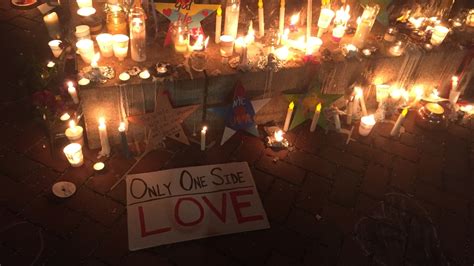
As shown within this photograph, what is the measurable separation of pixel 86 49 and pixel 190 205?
Answer: 179 cm

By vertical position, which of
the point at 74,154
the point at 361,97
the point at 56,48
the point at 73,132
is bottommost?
the point at 74,154

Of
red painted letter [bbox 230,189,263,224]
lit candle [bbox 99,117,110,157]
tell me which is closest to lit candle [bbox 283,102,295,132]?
red painted letter [bbox 230,189,263,224]

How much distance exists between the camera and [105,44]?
12.0 feet

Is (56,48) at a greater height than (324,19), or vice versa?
(324,19)

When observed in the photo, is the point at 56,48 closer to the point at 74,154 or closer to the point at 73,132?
the point at 73,132

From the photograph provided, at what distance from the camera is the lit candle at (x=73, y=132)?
3.59 metres

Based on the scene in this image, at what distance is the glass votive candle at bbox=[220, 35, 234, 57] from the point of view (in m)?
3.99

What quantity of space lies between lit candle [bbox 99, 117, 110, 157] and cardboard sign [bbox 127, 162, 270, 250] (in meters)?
0.42

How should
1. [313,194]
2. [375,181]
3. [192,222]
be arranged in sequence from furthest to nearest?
[375,181]
[313,194]
[192,222]

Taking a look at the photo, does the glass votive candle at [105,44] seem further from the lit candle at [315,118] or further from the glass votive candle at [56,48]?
the lit candle at [315,118]

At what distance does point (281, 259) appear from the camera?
3.14m

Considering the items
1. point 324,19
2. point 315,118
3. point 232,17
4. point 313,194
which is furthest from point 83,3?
point 313,194

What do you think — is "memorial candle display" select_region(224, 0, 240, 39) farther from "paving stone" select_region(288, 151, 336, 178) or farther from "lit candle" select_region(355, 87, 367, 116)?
"lit candle" select_region(355, 87, 367, 116)

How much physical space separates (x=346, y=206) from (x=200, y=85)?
187 centimetres
